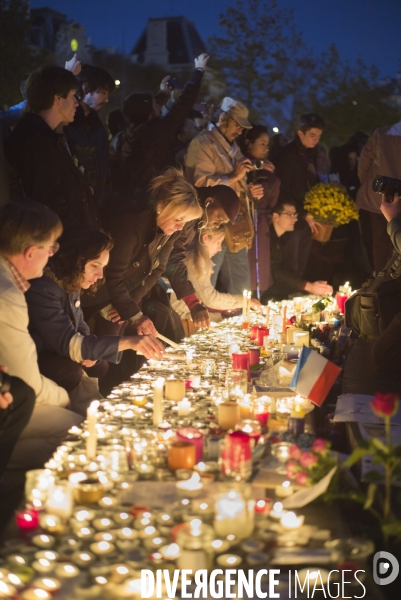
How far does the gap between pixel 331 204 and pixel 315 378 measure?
6269 millimetres

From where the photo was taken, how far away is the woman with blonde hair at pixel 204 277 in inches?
261

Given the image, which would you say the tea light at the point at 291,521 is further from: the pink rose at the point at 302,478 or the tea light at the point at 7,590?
the tea light at the point at 7,590

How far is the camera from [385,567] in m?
2.35

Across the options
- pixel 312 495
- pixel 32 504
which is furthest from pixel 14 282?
pixel 312 495

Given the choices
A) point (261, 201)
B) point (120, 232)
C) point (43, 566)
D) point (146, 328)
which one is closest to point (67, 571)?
point (43, 566)

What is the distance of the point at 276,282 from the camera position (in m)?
9.36

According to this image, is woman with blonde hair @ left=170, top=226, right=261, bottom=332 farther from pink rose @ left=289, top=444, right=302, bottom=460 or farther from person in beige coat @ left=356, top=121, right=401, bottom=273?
pink rose @ left=289, top=444, right=302, bottom=460

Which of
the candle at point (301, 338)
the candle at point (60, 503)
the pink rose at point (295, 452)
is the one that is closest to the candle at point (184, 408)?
the pink rose at point (295, 452)

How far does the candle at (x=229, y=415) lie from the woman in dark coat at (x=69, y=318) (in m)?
1.03

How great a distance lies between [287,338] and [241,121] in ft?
10.3

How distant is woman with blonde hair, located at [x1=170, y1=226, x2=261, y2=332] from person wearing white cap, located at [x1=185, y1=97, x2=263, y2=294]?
82cm

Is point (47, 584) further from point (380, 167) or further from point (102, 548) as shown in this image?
point (380, 167)

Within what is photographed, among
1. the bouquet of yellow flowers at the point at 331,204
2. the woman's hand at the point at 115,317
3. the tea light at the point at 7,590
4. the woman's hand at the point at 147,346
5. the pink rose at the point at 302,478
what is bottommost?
the tea light at the point at 7,590

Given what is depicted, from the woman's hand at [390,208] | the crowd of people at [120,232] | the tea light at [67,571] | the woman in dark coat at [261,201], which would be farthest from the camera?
the woman in dark coat at [261,201]
